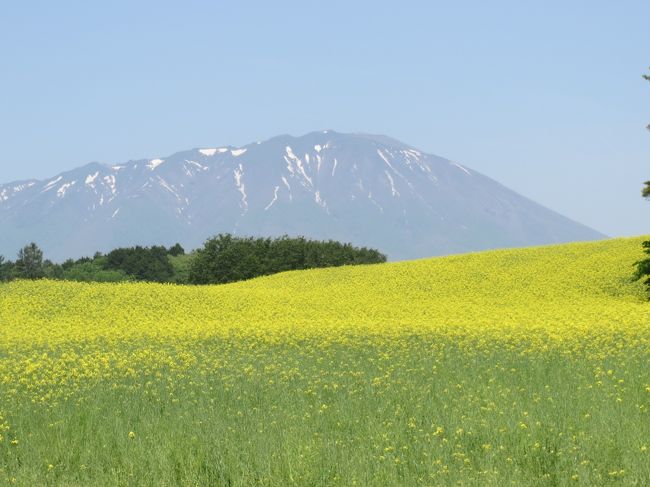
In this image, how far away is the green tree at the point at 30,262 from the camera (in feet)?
313

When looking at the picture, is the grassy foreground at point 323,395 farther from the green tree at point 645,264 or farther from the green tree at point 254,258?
the green tree at point 254,258

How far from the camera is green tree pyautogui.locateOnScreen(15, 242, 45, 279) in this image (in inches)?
3752

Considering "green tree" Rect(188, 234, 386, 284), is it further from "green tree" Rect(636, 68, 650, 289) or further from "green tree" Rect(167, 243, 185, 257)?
"green tree" Rect(167, 243, 185, 257)

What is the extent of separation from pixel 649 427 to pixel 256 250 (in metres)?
61.1

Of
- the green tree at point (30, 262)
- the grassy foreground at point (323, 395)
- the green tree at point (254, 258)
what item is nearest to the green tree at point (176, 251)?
the green tree at point (30, 262)

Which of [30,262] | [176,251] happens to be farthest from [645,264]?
[176,251]

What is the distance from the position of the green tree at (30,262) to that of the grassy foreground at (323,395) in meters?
61.5

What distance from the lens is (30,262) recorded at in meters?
96.5

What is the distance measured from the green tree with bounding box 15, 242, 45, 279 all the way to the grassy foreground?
6149 cm

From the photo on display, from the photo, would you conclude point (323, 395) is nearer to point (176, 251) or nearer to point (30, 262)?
point (30, 262)

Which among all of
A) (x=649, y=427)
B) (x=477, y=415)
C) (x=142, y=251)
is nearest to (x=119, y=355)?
(x=477, y=415)

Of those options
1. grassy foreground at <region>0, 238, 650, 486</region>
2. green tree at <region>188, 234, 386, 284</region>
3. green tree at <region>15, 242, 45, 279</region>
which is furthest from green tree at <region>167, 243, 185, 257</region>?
grassy foreground at <region>0, 238, 650, 486</region>

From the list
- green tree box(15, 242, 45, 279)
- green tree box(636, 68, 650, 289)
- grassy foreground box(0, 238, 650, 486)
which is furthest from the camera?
green tree box(15, 242, 45, 279)

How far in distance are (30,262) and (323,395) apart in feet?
282
